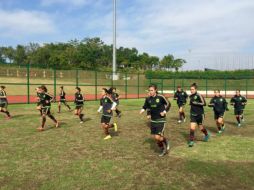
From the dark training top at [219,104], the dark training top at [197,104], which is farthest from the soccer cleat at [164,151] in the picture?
the dark training top at [219,104]

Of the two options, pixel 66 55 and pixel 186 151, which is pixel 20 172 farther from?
pixel 66 55

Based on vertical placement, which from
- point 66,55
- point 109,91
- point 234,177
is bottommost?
point 234,177

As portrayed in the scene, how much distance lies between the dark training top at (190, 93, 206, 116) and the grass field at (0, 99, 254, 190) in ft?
3.33

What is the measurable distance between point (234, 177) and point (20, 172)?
4.76 metres

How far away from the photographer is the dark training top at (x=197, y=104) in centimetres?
1127

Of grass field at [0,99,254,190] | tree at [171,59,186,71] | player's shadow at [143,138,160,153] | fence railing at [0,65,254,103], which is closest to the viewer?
Answer: grass field at [0,99,254,190]

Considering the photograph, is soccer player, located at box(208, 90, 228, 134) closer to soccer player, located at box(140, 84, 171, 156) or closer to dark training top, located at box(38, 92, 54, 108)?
soccer player, located at box(140, 84, 171, 156)

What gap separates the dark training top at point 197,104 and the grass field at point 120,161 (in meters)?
1.01

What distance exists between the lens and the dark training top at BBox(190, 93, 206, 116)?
11.3m

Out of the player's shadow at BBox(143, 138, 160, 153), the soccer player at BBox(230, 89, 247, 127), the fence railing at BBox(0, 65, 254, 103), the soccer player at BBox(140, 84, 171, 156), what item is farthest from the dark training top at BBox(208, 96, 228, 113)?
the fence railing at BBox(0, 65, 254, 103)

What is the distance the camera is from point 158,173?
7.87 metres

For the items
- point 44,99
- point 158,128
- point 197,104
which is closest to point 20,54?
point 44,99

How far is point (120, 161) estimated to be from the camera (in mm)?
8844

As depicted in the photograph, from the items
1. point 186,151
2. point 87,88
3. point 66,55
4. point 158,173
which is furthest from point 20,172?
point 66,55
